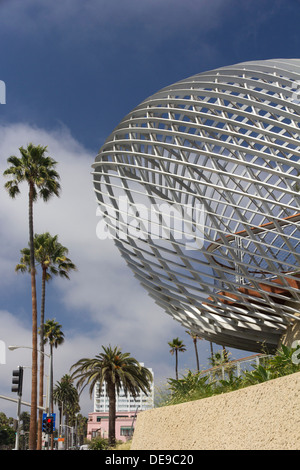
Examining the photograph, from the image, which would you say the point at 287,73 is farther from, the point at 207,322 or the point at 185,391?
the point at 185,391

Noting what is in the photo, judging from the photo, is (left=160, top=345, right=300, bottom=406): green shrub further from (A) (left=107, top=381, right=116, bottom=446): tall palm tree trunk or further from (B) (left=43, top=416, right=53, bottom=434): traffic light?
(A) (left=107, top=381, right=116, bottom=446): tall palm tree trunk

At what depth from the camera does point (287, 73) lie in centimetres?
1558

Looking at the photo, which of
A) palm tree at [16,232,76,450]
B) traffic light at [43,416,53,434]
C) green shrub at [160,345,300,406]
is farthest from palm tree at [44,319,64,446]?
green shrub at [160,345,300,406]

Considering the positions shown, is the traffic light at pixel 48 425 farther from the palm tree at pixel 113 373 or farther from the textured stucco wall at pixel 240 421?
the textured stucco wall at pixel 240 421

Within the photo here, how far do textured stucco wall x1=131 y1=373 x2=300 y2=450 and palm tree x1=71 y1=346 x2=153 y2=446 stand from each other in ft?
66.9

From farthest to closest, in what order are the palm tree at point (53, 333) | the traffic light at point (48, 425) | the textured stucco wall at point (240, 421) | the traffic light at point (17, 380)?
the palm tree at point (53, 333), the traffic light at point (48, 425), the traffic light at point (17, 380), the textured stucco wall at point (240, 421)

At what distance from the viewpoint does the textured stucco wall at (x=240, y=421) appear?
26.7ft

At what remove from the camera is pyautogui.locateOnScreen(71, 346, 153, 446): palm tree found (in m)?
33.4

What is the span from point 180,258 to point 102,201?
445 centimetres

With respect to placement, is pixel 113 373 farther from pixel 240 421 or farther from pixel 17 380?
pixel 240 421

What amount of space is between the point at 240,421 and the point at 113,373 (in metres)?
25.4

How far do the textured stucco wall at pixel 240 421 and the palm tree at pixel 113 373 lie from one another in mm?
20387

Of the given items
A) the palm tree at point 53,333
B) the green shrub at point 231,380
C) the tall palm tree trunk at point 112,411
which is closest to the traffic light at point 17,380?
the green shrub at point 231,380
